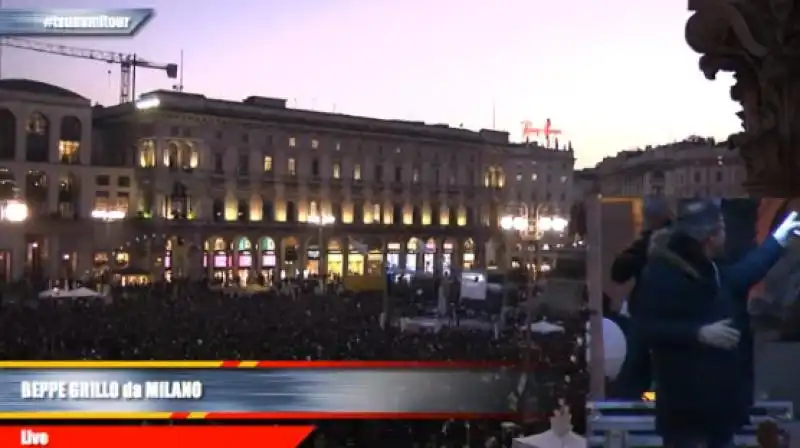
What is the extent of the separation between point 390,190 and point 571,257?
50.8 m

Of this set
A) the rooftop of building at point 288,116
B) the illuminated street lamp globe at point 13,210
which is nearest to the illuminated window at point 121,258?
the rooftop of building at point 288,116

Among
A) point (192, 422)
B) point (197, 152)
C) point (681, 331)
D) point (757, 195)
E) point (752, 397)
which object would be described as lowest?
point (192, 422)

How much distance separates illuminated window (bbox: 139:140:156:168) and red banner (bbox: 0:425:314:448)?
41.5 meters

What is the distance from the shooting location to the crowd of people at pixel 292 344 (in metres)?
11.3

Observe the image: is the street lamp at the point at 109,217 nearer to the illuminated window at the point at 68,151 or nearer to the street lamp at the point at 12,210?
the illuminated window at the point at 68,151

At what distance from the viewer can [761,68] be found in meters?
4.18

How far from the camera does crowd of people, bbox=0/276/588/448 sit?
1128cm

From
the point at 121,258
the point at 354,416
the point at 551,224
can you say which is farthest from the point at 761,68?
the point at 121,258

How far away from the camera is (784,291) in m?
4.93

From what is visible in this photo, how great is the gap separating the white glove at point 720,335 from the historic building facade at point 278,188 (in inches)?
1641

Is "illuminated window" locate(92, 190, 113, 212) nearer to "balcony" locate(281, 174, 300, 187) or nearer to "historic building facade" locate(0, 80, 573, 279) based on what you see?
"historic building facade" locate(0, 80, 573, 279)

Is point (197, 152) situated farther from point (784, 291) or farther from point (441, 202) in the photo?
point (784, 291)

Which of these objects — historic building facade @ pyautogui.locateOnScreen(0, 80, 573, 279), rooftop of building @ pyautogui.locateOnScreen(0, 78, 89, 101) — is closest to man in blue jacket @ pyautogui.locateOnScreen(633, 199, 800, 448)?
historic building facade @ pyautogui.locateOnScreen(0, 80, 573, 279)

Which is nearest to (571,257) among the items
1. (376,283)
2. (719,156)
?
(376,283)
